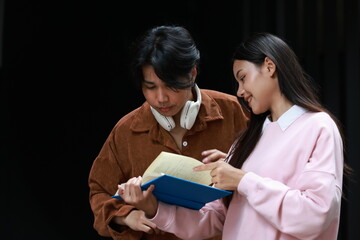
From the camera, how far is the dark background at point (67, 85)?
4.09m

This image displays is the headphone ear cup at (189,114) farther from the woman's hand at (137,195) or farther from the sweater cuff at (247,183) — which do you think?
the sweater cuff at (247,183)

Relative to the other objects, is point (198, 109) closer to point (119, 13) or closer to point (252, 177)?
point (252, 177)

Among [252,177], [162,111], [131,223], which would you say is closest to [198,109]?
[162,111]

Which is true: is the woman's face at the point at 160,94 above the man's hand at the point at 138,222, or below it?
above

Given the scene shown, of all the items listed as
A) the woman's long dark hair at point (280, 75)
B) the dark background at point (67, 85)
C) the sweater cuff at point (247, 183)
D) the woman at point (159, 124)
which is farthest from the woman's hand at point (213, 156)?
the dark background at point (67, 85)

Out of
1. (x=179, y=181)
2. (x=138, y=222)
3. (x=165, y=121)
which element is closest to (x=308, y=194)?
(x=179, y=181)

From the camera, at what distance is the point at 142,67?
2.29m

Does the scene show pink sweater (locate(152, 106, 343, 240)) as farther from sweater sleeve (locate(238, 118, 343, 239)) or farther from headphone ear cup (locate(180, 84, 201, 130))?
headphone ear cup (locate(180, 84, 201, 130))

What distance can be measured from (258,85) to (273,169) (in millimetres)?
251

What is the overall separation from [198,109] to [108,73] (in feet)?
6.34

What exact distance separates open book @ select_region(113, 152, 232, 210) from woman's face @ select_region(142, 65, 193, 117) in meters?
0.38

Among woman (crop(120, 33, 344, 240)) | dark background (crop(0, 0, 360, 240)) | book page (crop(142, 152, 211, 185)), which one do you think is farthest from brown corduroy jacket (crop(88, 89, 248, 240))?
dark background (crop(0, 0, 360, 240))

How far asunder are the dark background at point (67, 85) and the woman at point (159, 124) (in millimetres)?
1668

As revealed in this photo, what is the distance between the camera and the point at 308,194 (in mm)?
1735
